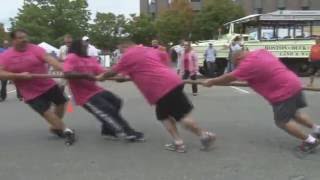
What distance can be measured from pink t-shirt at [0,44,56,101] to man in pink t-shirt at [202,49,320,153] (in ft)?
8.56

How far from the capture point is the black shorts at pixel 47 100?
9.20m

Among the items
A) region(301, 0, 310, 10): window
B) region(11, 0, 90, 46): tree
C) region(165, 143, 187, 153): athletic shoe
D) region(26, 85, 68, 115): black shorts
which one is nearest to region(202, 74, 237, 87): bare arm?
region(165, 143, 187, 153): athletic shoe

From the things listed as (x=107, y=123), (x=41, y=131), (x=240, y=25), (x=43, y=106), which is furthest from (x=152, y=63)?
(x=240, y=25)

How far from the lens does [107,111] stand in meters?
9.10

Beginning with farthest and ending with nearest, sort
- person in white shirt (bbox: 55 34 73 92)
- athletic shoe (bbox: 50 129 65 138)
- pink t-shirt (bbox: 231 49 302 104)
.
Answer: person in white shirt (bbox: 55 34 73 92), athletic shoe (bbox: 50 129 65 138), pink t-shirt (bbox: 231 49 302 104)

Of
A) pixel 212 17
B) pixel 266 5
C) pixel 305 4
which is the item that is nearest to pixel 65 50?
pixel 212 17

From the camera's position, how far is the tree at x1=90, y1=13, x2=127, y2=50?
7775 centimetres

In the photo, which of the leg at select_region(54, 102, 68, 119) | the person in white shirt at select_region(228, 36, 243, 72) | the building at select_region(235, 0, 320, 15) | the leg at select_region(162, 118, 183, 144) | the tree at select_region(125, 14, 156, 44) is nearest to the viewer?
the leg at select_region(162, 118, 183, 144)

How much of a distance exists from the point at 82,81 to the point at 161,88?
4.17 ft

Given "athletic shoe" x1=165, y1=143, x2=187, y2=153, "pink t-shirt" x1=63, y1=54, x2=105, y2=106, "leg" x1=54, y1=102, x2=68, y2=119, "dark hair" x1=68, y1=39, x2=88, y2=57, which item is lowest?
"athletic shoe" x1=165, y1=143, x2=187, y2=153

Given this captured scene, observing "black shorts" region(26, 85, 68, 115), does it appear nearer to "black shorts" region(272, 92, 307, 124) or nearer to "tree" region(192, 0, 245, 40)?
"black shorts" region(272, 92, 307, 124)

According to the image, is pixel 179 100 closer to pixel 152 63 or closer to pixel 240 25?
pixel 152 63

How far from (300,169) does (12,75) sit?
3.96 metres

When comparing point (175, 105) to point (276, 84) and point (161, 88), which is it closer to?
point (161, 88)
